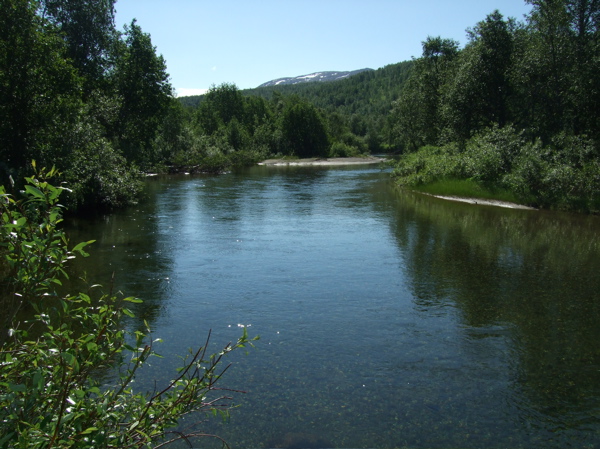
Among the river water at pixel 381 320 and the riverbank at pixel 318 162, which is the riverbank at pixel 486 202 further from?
the riverbank at pixel 318 162

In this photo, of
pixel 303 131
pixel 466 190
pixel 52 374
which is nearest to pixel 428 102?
pixel 466 190

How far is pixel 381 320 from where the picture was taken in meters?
10.5

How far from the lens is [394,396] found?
7.39m

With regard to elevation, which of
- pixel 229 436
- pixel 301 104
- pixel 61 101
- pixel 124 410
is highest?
pixel 301 104

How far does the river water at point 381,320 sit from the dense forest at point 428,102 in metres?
4.14

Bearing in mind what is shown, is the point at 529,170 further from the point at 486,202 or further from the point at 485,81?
the point at 485,81

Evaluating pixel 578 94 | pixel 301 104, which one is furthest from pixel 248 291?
pixel 301 104

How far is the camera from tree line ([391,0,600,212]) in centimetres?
2609

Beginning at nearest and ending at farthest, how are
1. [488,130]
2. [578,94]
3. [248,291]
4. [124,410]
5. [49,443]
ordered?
[49,443]
[124,410]
[248,291]
[578,94]
[488,130]

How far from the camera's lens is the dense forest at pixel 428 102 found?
19.6 metres

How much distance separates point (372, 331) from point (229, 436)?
4.19 m

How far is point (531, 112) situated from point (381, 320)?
27.5 metres

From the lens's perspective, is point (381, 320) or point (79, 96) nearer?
point (381, 320)

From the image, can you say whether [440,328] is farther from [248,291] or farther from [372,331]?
[248,291]
